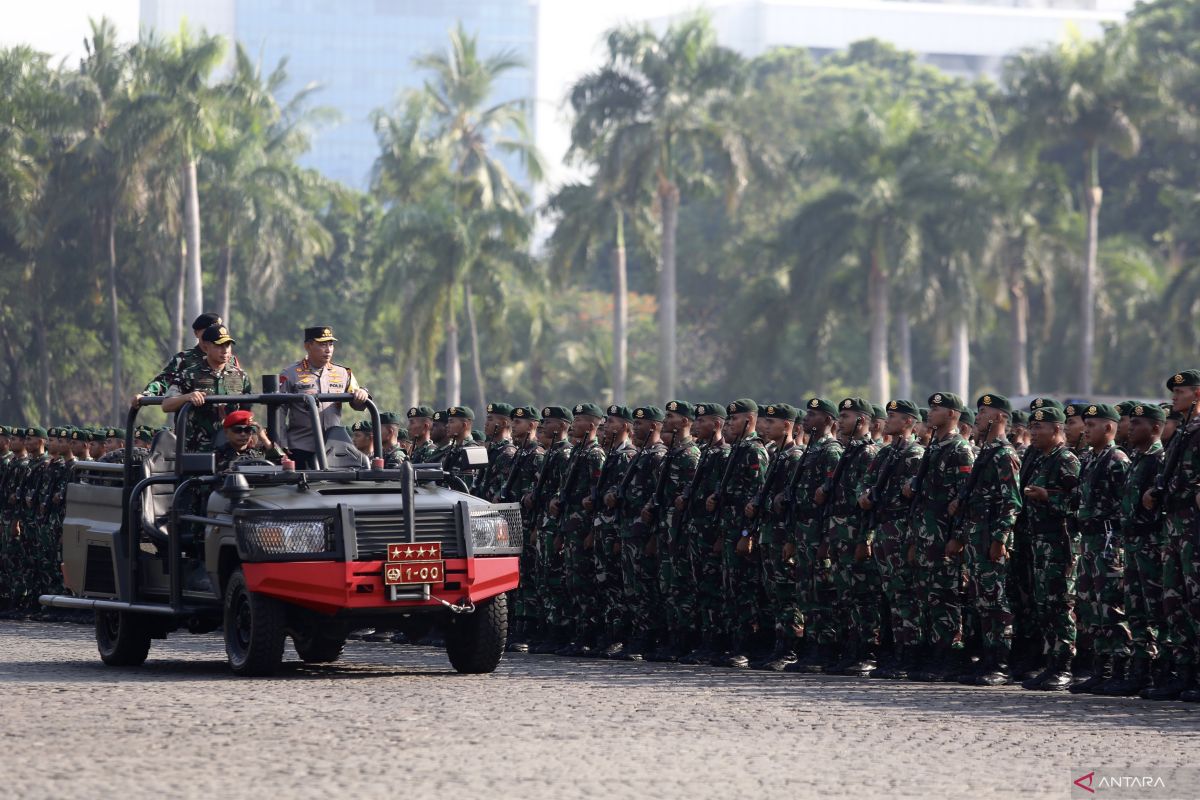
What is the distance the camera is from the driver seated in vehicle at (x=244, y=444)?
12484 mm

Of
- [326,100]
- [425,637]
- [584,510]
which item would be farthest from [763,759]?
[326,100]

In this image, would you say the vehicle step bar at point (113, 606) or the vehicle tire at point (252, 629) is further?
the vehicle step bar at point (113, 606)

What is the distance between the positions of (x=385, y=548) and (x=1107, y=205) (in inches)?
1980

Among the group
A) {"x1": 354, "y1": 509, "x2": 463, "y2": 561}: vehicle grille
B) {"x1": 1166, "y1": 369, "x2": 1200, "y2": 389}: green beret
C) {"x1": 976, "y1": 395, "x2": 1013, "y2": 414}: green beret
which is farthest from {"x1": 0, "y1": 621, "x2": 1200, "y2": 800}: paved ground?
{"x1": 976, "y1": 395, "x2": 1013, "y2": 414}: green beret

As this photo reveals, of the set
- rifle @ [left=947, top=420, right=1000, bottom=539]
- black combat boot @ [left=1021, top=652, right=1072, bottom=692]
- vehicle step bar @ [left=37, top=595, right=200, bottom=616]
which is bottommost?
black combat boot @ [left=1021, top=652, right=1072, bottom=692]

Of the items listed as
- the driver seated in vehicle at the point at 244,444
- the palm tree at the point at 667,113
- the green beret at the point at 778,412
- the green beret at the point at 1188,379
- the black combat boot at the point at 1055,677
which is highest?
the palm tree at the point at 667,113

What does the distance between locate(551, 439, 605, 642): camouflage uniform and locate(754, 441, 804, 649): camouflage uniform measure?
160 centimetres

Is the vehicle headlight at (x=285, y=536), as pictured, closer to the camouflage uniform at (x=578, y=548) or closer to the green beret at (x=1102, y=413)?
the camouflage uniform at (x=578, y=548)

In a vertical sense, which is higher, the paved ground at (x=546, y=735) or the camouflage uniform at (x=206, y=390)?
the camouflage uniform at (x=206, y=390)

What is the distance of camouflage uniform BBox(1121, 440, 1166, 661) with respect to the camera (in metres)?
11.5

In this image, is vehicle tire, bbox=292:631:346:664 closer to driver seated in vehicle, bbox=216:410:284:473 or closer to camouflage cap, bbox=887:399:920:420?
driver seated in vehicle, bbox=216:410:284:473

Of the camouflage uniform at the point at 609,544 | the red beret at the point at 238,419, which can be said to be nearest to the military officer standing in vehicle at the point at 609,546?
the camouflage uniform at the point at 609,544

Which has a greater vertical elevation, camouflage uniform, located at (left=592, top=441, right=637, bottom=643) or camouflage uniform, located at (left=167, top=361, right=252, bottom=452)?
camouflage uniform, located at (left=167, top=361, right=252, bottom=452)

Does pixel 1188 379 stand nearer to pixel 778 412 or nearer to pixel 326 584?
pixel 778 412
